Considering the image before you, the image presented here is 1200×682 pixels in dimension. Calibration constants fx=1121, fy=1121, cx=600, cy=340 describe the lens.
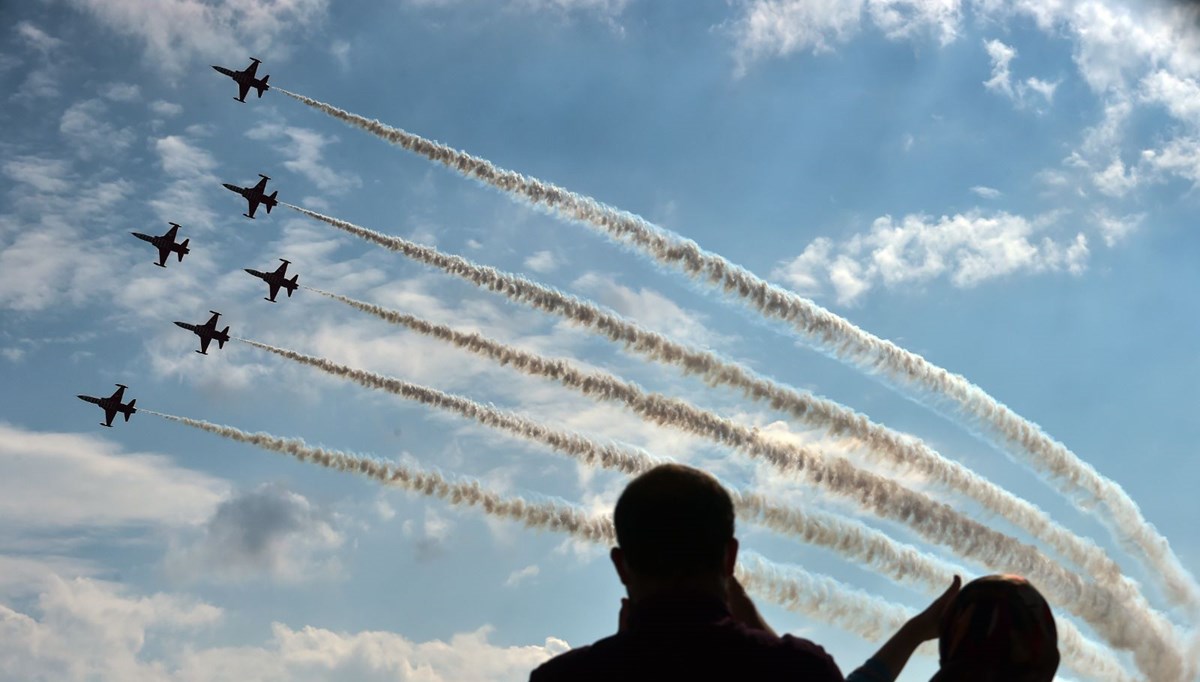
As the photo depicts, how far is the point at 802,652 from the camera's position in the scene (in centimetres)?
616

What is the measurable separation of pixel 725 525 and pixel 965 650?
5.19 feet

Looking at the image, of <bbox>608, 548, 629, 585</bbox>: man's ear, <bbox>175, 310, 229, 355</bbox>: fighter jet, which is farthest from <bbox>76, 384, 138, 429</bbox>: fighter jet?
<bbox>608, 548, 629, 585</bbox>: man's ear

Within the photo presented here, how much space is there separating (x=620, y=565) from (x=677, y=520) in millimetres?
551

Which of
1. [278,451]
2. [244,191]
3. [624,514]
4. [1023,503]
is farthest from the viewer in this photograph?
[244,191]

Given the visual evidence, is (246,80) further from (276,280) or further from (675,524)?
(675,524)

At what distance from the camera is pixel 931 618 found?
7191 millimetres

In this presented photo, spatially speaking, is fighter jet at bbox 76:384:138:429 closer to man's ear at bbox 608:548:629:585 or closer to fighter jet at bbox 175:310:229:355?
fighter jet at bbox 175:310:229:355

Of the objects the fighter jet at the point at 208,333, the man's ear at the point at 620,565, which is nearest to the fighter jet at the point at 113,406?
the fighter jet at the point at 208,333

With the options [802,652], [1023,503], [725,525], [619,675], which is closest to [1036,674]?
[802,652]

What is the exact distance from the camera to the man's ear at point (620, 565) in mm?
6648

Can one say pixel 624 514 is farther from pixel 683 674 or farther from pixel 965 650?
pixel 965 650

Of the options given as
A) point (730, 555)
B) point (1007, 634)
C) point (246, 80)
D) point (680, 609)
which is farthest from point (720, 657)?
point (246, 80)

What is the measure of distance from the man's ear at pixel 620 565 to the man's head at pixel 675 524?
0.10m

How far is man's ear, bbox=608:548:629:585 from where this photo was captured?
665cm
